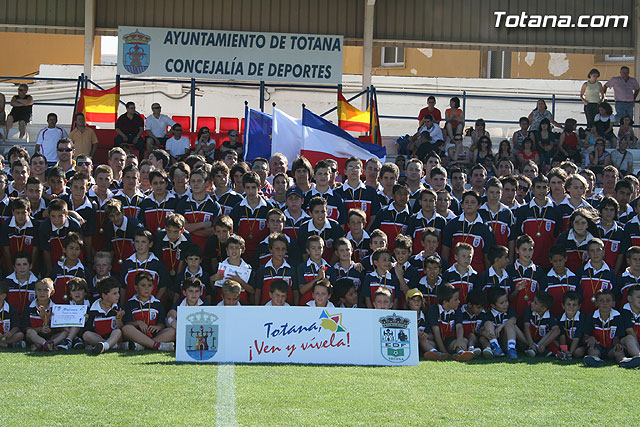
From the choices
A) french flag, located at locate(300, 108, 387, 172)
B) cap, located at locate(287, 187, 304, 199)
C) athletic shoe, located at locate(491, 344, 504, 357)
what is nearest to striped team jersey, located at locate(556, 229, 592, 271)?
athletic shoe, located at locate(491, 344, 504, 357)

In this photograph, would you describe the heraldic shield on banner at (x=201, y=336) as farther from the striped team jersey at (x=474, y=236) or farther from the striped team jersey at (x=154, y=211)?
the striped team jersey at (x=474, y=236)

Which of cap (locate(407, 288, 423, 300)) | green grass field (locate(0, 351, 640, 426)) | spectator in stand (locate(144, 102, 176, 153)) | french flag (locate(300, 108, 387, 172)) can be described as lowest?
green grass field (locate(0, 351, 640, 426))

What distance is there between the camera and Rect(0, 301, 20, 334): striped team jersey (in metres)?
8.95

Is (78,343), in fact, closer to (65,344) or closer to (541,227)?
(65,344)

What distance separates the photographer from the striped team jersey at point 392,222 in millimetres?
10307

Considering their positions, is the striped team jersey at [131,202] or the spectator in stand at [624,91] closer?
the striped team jersey at [131,202]

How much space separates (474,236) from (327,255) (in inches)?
63.3

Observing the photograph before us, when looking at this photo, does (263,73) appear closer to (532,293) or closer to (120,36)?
(120,36)

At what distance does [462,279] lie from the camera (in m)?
9.55

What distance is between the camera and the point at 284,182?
1041 centimetres

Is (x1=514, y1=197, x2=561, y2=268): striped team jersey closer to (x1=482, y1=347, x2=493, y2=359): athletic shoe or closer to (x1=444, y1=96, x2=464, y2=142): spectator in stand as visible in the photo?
(x1=482, y1=347, x2=493, y2=359): athletic shoe

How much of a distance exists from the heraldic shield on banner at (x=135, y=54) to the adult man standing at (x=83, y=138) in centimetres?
317

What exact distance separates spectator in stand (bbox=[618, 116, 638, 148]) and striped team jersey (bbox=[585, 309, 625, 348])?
307 inches

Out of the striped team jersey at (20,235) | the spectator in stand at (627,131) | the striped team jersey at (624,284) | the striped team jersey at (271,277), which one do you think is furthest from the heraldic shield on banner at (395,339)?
the spectator in stand at (627,131)
